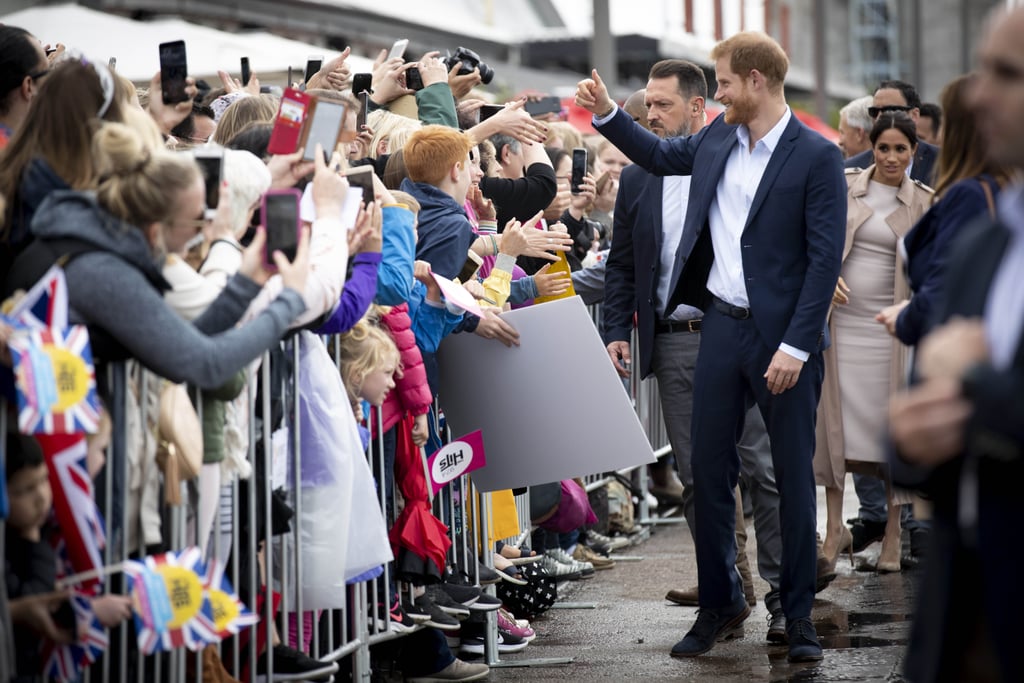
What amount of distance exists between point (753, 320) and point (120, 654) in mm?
3080

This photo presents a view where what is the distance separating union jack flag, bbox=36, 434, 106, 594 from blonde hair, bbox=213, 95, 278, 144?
1.93 m

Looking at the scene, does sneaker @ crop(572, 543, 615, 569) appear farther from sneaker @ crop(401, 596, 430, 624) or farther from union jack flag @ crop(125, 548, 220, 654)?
union jack flag @ crop(125, 548, 220, 654)

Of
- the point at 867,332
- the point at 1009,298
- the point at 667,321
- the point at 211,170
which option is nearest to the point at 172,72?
the point at 211,170

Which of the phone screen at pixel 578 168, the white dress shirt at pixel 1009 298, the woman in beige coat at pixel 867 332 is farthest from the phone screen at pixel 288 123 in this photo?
the woman in beige coat at pixel 867 332

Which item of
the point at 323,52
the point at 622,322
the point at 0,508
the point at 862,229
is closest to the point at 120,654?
the point at 0,508

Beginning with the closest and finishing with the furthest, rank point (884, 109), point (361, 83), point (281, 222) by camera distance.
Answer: point (281, 222), point (361, 83), point (884, 109)

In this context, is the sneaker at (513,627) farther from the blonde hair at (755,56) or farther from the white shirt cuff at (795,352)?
the blonde hair at (755,56)

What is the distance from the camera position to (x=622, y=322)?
725 centimetres

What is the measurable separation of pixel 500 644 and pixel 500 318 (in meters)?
1.41

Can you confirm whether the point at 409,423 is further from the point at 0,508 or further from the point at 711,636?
the point at 0,508

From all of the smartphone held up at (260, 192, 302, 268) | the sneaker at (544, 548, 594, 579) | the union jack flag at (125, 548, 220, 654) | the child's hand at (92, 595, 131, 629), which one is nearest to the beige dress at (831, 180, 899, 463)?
the sneaker at (544, 548, 594, 579)

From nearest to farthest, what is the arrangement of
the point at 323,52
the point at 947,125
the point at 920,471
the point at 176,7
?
the point at 920,471 → the point at 947,125 → the point at 323,52 → the point at 176,7

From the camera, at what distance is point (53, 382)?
346cm

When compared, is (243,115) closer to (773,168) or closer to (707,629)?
(773,168)
